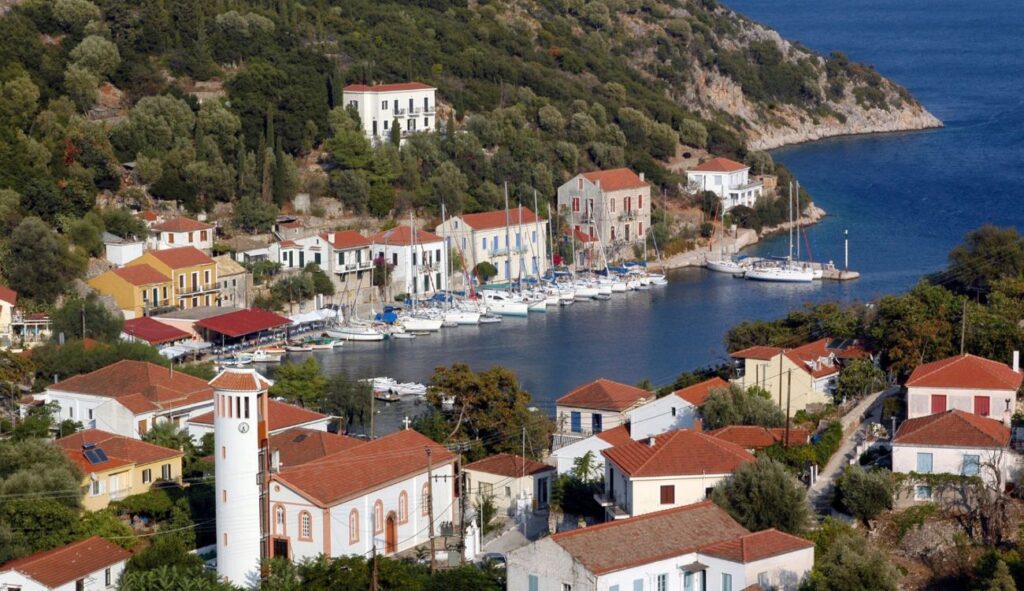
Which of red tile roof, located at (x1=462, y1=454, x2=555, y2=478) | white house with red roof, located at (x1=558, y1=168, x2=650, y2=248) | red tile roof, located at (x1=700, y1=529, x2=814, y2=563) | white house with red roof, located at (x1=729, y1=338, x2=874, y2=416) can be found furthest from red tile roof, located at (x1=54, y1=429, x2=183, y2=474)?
white house with red roof, located at (x1=558, y1=168, x2=650, y2=248)

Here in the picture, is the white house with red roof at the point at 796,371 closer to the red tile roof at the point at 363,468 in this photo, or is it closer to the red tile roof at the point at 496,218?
the red tile roof at the point at 363,468

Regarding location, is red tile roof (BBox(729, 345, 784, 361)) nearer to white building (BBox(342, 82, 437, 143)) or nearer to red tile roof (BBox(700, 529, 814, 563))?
red tile roof (BBox(700, 529, 814, 563))

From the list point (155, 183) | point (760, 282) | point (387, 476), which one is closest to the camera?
point (387, 476)

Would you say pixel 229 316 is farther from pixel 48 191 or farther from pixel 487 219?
pixel 487 219

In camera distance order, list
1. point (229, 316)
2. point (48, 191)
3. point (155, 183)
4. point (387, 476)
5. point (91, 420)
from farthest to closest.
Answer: point (155, 183), point (48, 191), point (229, 316), point (91, 420), point (387, 476)

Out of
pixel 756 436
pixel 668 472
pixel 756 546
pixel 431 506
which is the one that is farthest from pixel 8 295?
pixel 756 546

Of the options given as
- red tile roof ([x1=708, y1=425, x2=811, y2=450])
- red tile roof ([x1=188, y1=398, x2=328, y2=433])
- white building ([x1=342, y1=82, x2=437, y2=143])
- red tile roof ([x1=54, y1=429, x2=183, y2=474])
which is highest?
white building ([x1=342, y1=82, x2=437, y2=143])

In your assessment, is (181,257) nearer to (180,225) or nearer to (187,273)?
(187,273)

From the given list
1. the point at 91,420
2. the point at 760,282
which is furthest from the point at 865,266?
the point at 91,420
